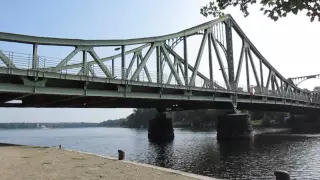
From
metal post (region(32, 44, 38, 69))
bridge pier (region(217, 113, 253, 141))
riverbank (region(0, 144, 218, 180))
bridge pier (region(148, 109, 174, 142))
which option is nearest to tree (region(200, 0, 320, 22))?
riverbank (region(0, 144, 218, 180))

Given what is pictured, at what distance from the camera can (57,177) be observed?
607 inches

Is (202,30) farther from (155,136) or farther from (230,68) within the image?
(155,136)

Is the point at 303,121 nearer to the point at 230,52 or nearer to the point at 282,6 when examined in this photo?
the point at 230,52

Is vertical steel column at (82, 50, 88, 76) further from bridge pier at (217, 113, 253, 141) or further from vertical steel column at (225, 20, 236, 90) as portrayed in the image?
vertical steel column at (225, 20, 236, 90)

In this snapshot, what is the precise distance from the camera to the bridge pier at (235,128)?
67562 millimetres

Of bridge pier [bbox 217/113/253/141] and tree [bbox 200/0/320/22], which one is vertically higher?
tree [bbox 200/0/320/22]

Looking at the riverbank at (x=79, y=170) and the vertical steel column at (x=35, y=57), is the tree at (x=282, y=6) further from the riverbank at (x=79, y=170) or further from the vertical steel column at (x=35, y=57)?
the vertical steel column at (x=35, y=57)

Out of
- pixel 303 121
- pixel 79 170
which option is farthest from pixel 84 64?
pixel 303 121

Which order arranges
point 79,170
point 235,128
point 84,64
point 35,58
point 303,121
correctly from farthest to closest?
1. point 303,121
2. point 235,128
3. point 84,64
4. point 35,58
5. point 79,170

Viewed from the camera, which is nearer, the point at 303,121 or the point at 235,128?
the point at 235,128

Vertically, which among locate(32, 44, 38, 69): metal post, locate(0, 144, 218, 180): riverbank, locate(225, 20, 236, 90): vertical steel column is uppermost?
locate(225, 20, 236, 90): vertical steel column

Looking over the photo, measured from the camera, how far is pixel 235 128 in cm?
6825

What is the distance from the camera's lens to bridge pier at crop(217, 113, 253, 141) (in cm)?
6756

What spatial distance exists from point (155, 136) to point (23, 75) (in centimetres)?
5118
